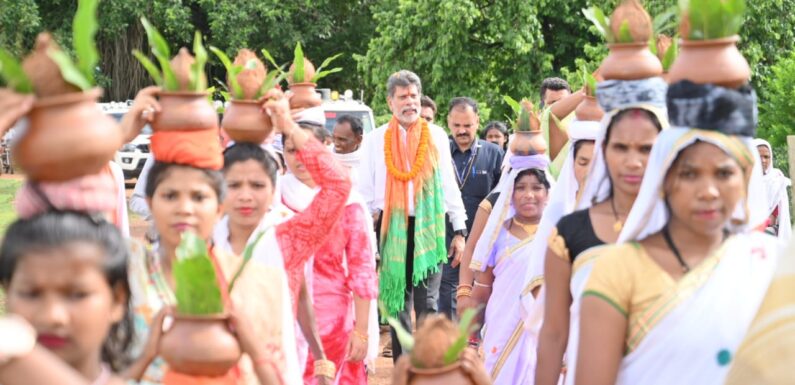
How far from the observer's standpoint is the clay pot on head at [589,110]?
597 cm

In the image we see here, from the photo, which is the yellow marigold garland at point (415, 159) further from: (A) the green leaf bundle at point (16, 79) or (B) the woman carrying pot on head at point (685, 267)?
(A) the green leaf bundle at point (16, 79)

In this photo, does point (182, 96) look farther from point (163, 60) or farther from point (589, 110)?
point (589, 110)

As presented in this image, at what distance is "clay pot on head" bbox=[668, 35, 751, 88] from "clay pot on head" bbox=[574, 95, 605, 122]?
1584mm

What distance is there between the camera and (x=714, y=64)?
430cm

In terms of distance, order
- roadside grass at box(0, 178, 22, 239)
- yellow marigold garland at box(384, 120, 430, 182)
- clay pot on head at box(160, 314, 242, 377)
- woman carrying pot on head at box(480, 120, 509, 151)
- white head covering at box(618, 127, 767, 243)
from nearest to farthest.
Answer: clay pot on head at box(160, 314, 242, 377) < white head covering at box(618, 127, 767, 243) < yellow marigold garland at box(384, 120, 430, 182) < woman carrying pot on head at box(480, 120, 509, 151) < roadside grass at box(0, 178, 22, 239)

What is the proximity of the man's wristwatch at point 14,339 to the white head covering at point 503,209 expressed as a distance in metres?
5.15

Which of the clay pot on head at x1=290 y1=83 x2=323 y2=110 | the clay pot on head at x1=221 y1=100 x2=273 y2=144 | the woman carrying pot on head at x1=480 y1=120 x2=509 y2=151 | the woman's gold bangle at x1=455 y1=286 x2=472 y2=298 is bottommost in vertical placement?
the woman's gold bangle at x1=455 y1=286 x2=472 y2=298

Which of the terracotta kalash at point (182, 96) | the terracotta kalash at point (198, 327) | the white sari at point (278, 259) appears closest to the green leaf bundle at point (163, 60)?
the terracotta kalash at point (182, 96)

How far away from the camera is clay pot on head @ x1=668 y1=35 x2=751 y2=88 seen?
4.29 meters

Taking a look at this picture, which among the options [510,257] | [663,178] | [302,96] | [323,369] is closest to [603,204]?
[663,178]

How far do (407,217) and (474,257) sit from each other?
9.87 feet

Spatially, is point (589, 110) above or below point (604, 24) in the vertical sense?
below

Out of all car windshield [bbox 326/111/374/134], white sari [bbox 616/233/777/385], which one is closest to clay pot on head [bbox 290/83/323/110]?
white sari [bbox 616/233/777/385]

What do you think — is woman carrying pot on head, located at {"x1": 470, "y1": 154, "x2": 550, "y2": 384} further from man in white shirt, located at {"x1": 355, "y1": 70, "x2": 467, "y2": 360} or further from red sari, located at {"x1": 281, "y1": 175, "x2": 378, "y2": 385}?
man in white shirt, located at {"x1": 355, "y1": 70, "x2": 467, "y2": 360}
